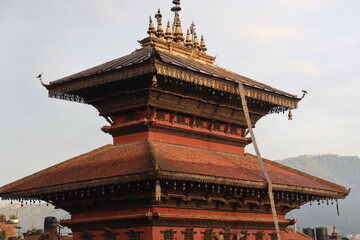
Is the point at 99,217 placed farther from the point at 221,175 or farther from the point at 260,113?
the point at 260,113

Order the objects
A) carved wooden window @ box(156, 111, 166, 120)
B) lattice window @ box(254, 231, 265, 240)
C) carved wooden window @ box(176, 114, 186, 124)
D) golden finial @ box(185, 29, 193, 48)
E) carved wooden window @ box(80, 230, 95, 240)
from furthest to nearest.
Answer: golden finial @ box(185, 29, 193, 48), lattice window @ box(254, 231, 265, 240), carved wooden window @ box(176, 114, 186, 124), carved wooden window @ box(156, 111, 166, 120), carved wooden window @ box(80, 230, 95, 240)

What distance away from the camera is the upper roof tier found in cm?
2073

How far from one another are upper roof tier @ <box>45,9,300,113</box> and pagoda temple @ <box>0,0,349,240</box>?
46 millimetres

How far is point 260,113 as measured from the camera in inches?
1049

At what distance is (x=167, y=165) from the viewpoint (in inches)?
744

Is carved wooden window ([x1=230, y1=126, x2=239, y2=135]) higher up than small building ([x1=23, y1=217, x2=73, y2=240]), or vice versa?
carved wooden window ([x1=230, y1=126, x2=239, y2=135])

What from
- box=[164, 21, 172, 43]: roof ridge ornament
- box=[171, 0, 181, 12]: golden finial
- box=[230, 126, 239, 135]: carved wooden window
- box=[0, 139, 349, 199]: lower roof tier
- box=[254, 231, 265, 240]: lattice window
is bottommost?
box=[254, 231, 265, 240]: lattice window

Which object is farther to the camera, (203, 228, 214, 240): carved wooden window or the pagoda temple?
(203, 228, 214, 240): carved wooden window

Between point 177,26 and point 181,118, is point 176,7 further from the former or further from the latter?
point 181,118

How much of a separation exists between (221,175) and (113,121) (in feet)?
17.2

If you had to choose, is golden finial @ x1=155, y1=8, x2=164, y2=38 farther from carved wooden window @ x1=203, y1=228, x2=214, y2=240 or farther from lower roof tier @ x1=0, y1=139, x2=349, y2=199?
carved wooden window @ x1=203, y1=228, x2=214, y2=240

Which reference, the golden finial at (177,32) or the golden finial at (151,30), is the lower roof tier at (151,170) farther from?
the golden finial at (177,32)

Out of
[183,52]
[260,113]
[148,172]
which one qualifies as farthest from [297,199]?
[148,172]

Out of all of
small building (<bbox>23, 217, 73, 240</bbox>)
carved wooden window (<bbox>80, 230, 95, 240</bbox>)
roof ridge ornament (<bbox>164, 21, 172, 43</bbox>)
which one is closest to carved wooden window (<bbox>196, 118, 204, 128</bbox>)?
roof ridge ornament (<bbox>164, 21, 172, 43</bbox>)
